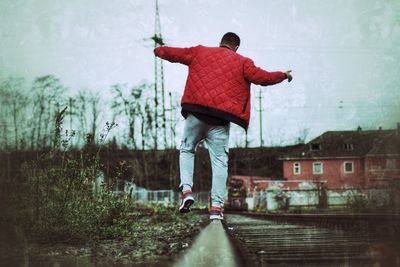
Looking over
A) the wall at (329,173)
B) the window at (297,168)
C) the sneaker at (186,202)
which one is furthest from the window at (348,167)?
the sneaker at (186,202)

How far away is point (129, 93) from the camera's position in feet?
39.1

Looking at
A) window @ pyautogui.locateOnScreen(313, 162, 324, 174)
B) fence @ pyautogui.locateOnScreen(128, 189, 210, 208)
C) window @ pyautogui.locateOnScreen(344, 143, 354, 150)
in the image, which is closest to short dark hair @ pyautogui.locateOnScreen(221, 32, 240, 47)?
fence @ pyautogui.locateOnScreen(128, 189, 210, 208)

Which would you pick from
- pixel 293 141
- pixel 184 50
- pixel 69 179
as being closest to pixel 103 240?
pixel 69 179

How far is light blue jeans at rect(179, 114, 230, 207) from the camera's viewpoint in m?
3.74

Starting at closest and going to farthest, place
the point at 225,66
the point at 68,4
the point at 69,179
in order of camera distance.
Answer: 1. the point at 225,66
2. the point at 69,179
3. the point at 68,4

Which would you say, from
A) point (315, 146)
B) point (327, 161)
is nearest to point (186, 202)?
point (327, 161)

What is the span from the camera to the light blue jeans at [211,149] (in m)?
3.74

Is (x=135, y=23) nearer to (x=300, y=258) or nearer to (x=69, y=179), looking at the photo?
(x=69, y=179)

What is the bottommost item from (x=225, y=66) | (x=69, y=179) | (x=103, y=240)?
(x=103, y=240)

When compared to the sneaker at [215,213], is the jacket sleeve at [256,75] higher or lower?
higher

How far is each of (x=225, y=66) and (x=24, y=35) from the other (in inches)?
104

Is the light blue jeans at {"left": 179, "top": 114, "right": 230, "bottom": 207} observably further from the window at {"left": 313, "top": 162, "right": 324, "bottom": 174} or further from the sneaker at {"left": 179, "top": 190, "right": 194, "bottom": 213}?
the window at {"left": 313, "top": 162, "right": 324, "bottom": 174}

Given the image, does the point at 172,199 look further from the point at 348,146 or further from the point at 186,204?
the point at 348,146

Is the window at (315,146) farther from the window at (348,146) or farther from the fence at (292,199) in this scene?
the fence at (292,199)
